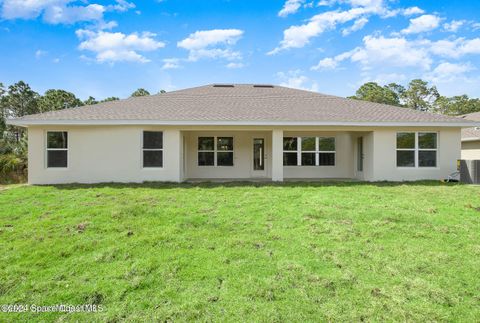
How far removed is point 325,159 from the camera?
14938 millimetres

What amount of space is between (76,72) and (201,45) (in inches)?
334

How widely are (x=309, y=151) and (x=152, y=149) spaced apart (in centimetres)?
773

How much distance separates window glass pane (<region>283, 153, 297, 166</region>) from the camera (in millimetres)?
14891

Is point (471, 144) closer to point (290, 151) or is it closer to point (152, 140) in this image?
point (290, 151)

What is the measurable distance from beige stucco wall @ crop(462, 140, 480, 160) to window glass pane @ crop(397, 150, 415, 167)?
9.22 metres

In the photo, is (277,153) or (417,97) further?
(417,97)

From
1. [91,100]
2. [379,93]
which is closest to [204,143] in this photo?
[91,100]

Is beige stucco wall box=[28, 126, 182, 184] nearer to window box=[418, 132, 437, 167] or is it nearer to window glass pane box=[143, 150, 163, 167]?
window glass pane box=[143, 150, 163, 167]

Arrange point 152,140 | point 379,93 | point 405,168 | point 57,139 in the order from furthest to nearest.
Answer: point 379,93, point 405,168, point 152,140, point 57,139

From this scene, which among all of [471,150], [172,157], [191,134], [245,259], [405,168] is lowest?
Result: [245,259]

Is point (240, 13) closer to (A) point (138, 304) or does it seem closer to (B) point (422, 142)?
(B) point (422, 142)

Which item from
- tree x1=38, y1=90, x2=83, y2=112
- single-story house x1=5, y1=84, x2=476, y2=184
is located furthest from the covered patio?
tree x1=38, y1=90, x2=83, y2=112

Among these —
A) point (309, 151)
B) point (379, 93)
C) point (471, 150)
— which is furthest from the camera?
point (379, 93)

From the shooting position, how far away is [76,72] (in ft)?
63.0
